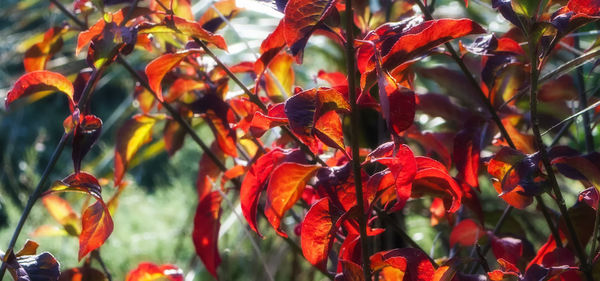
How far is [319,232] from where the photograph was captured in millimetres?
450

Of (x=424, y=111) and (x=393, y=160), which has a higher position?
(x=393, y=160)

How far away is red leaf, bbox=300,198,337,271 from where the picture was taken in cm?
Answer: 44

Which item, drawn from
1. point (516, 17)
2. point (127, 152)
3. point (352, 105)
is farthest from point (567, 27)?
point (127, 152)

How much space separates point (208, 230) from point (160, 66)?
153mm

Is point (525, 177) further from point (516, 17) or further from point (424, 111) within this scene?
point (424, 111)

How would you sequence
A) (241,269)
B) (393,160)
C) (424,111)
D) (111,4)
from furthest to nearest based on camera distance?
1. (241,269)
2. (424,111)
3. (111,4)
4. (393,160)

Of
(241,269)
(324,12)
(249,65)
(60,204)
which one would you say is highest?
(324,12)

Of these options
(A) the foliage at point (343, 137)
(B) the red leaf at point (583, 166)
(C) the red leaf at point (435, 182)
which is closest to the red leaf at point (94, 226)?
(A) the foliage at point (343, 137)

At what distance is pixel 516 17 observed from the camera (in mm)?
438

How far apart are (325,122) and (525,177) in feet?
0.43

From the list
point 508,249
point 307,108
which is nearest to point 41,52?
point 307,108

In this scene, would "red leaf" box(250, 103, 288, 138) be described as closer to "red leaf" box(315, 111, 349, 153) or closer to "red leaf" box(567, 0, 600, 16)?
"red leaf" box(315, 111, 349, 153)

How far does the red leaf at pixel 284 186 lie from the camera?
0.44m

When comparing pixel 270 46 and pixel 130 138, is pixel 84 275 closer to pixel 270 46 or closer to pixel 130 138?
pixel 130 138
